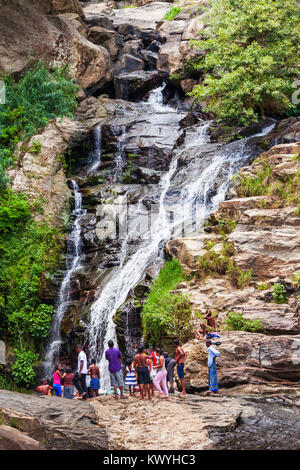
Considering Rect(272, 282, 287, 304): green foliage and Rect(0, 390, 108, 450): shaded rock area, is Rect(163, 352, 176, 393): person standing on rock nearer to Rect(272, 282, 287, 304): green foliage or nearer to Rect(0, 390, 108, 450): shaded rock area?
Rect(0, 390, 108, 450): shaded rock area

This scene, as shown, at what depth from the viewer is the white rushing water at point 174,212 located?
17.5m

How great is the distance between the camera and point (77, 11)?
111ft

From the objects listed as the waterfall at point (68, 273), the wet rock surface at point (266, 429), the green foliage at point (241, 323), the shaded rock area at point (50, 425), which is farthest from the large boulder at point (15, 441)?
the waterfall at point (68, 273)

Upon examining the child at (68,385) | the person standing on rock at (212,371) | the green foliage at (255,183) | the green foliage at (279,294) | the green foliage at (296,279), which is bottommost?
the child at (68,385)

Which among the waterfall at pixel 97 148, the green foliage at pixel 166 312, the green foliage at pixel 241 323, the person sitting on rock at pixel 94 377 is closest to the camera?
the person sitting on rock at pixel 94 377

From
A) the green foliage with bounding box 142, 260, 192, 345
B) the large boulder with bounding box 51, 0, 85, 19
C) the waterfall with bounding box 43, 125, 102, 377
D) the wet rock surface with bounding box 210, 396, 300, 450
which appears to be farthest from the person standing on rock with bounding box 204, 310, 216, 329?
the large boulder with bounding box 51, 0, 85, 19

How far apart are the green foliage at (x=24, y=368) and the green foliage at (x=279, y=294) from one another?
974cm

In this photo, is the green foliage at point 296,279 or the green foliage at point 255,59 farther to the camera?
the green foliage at point 255,59

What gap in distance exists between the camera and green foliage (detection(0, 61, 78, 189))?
25.0 metres

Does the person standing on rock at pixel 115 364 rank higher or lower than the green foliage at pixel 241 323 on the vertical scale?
lower

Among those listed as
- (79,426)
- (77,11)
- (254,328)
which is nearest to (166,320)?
(254,328)

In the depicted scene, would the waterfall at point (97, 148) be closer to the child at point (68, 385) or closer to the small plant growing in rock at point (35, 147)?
the small plant growing in rock at point (35, 147)
